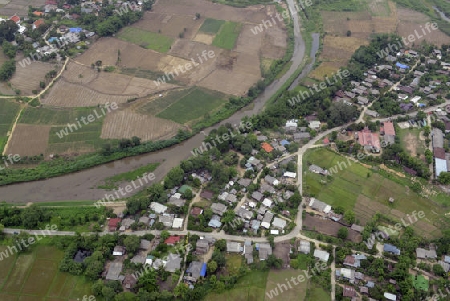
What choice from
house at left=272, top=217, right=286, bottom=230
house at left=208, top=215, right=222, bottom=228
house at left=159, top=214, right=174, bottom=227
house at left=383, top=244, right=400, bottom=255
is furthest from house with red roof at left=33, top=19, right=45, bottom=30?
house at left=383, top=244, right=400, bottom=255

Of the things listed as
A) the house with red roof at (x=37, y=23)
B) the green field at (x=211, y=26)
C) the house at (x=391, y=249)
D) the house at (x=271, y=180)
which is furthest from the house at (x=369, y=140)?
the house with red roof at (x=37, y=23)

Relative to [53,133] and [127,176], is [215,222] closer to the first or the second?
[127,176]

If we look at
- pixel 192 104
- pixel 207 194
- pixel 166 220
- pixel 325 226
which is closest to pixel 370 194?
pixel 325 226

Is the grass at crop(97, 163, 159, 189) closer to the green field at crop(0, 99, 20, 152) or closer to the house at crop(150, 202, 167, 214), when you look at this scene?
the house at crop(150, 202, 167, 214)

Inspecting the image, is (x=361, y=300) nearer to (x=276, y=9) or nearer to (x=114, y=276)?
(x=114, y=276)

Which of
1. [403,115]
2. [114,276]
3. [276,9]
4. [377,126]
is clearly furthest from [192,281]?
[276,9]

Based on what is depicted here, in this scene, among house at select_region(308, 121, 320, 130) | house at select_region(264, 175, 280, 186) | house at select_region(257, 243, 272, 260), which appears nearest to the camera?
house at select_region(257, 243, 272, 260)
